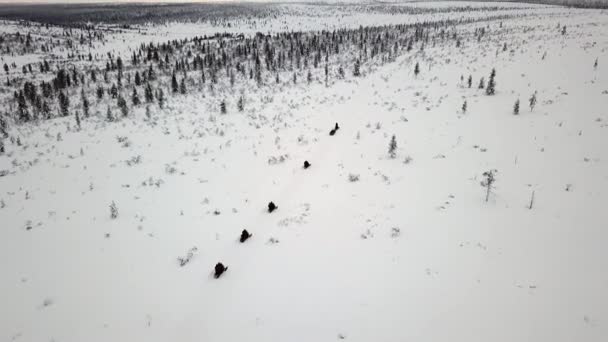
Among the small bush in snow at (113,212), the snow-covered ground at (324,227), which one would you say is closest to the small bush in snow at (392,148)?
the snow-covered ground at (324,227)

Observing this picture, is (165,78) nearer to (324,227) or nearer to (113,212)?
(113,212)

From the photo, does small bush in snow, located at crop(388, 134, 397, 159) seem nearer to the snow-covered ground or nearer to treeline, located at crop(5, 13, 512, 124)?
the snow-covered ground

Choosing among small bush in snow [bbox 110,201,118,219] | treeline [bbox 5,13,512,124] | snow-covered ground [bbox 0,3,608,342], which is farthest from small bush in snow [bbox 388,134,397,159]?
treeline [bbox 5,13,512,124]

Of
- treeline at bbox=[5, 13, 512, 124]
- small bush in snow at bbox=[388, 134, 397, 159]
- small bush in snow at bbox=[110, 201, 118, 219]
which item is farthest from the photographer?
treeline at bbox=[5, 13, 512, 124]

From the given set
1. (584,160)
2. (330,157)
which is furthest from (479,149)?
(330,157)

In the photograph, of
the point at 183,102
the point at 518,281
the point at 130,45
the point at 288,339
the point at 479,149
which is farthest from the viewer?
the point at 130,45

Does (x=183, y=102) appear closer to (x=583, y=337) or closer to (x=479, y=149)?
Answer: (x=479, y=149)

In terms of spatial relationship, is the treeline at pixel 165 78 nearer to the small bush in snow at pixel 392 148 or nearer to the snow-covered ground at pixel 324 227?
the snow-covered ground at pixel 324 227

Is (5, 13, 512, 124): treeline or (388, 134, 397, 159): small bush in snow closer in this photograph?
(388, 134, 397, 159): small bush in snow
